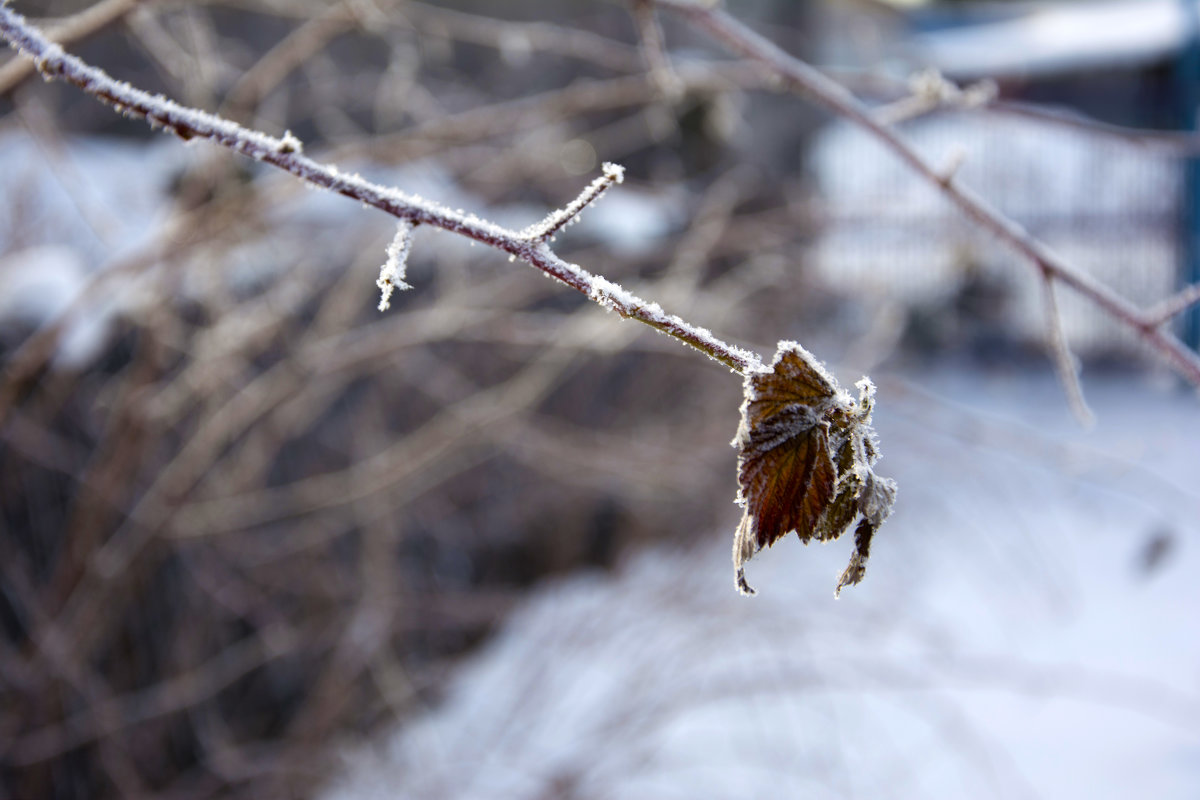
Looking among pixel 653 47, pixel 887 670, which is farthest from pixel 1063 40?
pixel 653 47

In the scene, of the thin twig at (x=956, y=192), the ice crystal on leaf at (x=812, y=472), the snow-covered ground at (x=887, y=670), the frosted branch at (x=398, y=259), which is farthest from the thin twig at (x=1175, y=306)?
the snow-covered ground at (x=887, y=670)

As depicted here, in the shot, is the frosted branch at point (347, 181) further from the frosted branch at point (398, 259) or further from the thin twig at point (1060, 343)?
the thin twig at point (1060, 343)

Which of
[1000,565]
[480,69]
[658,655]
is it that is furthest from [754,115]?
[658,655]

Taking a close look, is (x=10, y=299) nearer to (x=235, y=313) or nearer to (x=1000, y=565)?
(x=235, y=313)

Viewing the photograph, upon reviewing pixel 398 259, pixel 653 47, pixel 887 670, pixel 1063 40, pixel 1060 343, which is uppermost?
pixel 1063 40

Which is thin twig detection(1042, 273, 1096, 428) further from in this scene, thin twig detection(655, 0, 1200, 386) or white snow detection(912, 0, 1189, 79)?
white snow detection(912, 0, 1189, 79)

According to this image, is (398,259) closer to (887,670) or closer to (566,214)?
(566,214)
